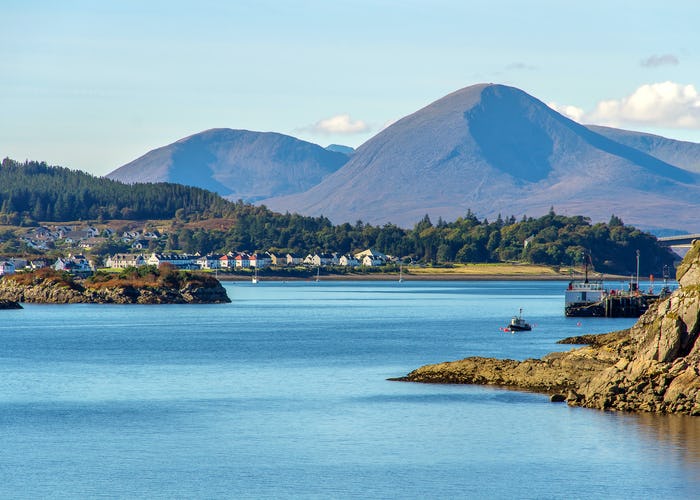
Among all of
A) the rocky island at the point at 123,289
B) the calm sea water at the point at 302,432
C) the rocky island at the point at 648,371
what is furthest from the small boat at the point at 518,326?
the rocky island at the point at 123,289

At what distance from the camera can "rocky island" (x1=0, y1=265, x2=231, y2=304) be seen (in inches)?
5650

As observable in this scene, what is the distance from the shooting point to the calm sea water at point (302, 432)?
121ft

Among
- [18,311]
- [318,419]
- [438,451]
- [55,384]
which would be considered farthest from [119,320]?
[438,451]

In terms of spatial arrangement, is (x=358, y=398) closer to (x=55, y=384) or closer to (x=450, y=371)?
(x=450, y=371)

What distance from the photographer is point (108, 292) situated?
145250 millimetres

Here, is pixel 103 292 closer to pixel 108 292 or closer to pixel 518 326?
pixel 108 292

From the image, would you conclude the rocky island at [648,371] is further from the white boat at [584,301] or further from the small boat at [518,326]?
the white boat at [584,301]

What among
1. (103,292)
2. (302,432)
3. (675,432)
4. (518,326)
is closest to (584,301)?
(518,326)

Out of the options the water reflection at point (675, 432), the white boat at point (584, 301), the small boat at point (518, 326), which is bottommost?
the water reflection at point (675, 432)

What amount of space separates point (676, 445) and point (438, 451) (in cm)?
816

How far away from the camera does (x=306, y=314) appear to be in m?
129

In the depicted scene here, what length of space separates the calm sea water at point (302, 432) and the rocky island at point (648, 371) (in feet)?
3.82

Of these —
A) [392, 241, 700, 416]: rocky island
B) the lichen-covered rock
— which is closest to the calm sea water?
[392, 241, 700, 416]: rocky island

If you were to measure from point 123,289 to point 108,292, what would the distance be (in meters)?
1.95
